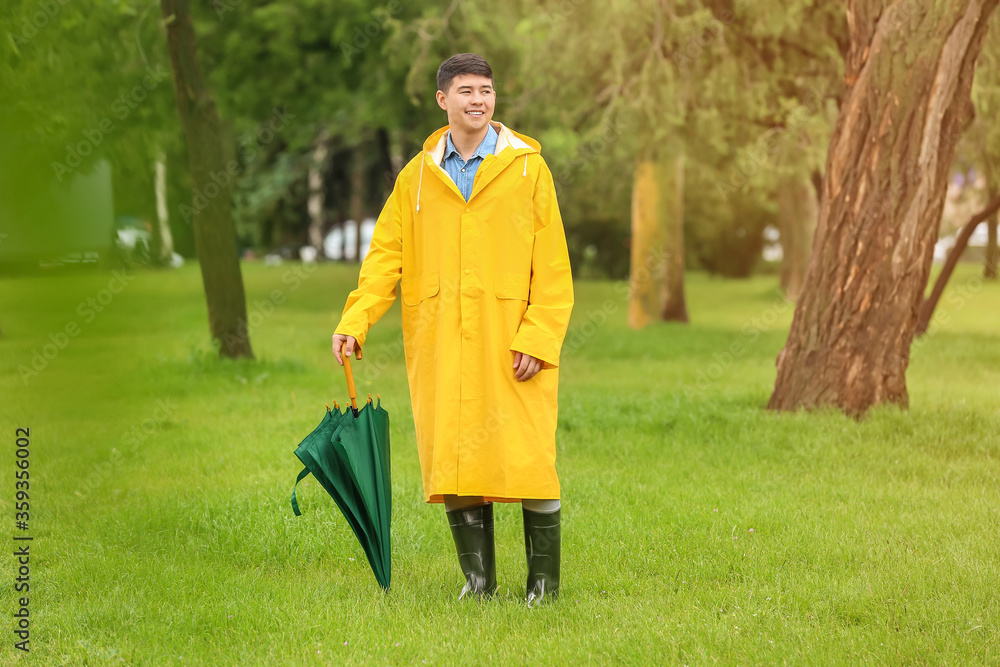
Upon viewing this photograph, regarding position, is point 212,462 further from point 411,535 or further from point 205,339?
point 205,339

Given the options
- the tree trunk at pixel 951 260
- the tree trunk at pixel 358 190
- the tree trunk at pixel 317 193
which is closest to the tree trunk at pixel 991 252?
the tree trunk at pixel 951 260

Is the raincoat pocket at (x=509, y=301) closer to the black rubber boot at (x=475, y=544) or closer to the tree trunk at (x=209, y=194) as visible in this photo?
the black rubber boot at (x=475, y=544)

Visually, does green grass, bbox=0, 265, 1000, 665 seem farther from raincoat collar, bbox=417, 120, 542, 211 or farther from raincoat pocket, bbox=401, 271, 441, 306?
raincoat collar, bbox=417, 120, 542, 211

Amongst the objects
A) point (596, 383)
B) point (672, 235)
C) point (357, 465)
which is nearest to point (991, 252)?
point (672, 235)

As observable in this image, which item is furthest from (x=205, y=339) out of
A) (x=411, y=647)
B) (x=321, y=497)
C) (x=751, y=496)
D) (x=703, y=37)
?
(x=411, y=647)

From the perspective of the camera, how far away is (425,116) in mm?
A: 19984

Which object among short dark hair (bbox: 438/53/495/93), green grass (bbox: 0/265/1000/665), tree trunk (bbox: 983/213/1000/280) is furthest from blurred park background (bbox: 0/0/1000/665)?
tree trunk (bbox: 983/213/1000/280)

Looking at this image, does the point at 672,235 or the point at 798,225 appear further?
the point at 798,225

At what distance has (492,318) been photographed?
3869mm

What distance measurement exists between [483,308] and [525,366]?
0.29 m

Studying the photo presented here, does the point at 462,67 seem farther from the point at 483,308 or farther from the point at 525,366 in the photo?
the point at 525,366

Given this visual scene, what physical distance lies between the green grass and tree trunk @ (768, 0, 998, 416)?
47 centimetres

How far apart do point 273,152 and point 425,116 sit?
62.2 feet

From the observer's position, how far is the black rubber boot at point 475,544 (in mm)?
4133
